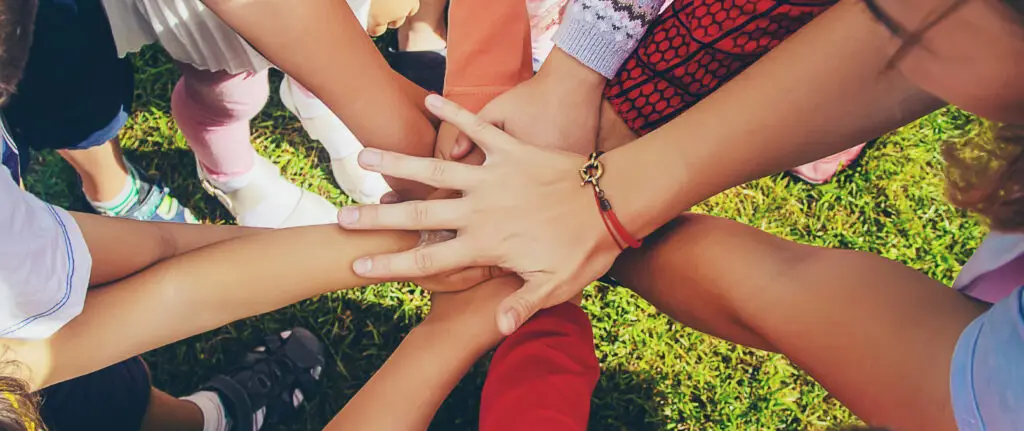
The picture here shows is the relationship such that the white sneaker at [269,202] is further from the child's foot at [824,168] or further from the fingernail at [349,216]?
the child's foot at [824,168]

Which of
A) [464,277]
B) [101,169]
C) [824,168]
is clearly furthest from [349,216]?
[824,168]

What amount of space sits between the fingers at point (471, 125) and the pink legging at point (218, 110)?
0.57 meters

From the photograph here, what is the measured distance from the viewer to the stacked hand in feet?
3.46

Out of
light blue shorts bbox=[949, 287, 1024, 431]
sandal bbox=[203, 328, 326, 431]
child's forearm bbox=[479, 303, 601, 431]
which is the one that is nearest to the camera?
light blue shorts bbox=[949, 287, 1024, 431]

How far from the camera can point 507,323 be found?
39.5 inches

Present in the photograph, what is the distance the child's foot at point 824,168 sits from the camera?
6.08 ft

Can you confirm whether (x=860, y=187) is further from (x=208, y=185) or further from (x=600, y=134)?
(x=208, y=185)

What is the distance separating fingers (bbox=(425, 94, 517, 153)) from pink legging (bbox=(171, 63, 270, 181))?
569mm

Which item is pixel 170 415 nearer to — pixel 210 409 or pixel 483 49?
pixel 210 409

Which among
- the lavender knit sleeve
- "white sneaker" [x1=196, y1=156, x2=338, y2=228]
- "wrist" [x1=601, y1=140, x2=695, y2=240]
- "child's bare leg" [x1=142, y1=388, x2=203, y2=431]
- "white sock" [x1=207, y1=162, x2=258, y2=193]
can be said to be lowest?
"child's bare leg" [x1=142, y1=388, x2=203, y2=431]

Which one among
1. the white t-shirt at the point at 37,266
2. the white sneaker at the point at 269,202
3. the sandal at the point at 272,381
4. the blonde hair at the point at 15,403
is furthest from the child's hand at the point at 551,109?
the sandal at the point at 272,381

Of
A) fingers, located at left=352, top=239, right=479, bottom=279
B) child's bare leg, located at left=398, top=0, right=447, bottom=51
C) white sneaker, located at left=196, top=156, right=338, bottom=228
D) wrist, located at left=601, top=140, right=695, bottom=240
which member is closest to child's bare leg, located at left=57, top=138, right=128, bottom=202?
white sneaker, located at left=196, top=156, right=338, bottom=228

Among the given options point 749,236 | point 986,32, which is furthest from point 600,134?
point 986,32

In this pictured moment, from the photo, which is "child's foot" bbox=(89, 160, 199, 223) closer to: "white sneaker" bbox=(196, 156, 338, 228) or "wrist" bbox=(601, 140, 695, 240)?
"white sneaker" bbox=(196, 156, 338, 228)
